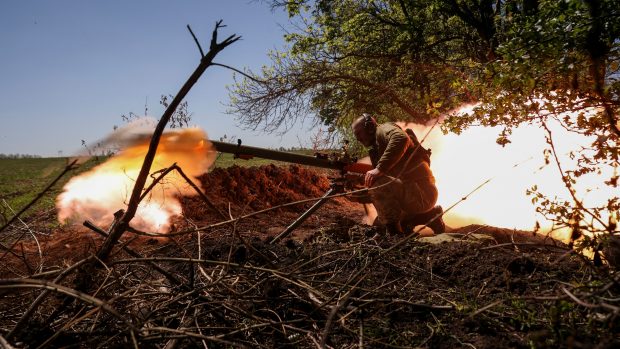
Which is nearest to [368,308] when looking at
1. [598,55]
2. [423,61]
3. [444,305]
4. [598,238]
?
[444,305]

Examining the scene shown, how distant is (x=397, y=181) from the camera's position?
553 centimetres

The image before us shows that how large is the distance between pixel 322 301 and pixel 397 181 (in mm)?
3332

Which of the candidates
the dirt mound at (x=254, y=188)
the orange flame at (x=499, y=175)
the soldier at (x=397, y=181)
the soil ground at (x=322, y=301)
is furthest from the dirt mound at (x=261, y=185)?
the soil ground at (x=322, y=301)

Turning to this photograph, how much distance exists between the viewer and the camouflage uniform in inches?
208

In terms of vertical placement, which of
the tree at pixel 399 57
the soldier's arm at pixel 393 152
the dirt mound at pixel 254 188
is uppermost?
the tree at pixel 399 57

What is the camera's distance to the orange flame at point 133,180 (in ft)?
10.5

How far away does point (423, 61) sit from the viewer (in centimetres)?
1067

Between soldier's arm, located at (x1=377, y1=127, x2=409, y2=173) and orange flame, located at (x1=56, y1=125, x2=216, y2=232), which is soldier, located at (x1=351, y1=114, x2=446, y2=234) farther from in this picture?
orange flame, located at (x1=56, y1=125, x2=216, y2=232)

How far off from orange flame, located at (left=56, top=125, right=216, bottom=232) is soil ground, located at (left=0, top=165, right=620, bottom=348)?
74cm

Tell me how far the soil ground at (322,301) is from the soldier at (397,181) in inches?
48.0

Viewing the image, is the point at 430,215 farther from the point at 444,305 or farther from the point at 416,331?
the point at 416,331

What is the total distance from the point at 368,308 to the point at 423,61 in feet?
32.0

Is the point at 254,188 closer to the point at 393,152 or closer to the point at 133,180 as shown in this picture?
the point at 393,152

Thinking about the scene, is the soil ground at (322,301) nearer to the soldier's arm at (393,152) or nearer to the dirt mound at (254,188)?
the soldier's arm at (393,152)
